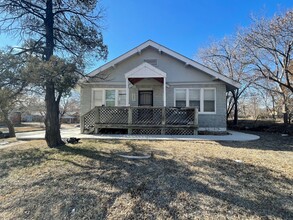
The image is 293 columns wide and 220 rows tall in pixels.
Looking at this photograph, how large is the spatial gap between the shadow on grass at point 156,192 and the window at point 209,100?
24.0ft

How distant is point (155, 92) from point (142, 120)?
99.0 inches

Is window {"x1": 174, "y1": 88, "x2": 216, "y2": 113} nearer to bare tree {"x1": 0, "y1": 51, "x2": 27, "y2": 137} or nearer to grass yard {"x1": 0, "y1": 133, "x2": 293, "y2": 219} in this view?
grass yard {"x1": 0, "y1": 133, "x2": 293, "y2": 219}

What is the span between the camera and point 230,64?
20922mm

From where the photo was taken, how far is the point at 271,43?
13.3 metres

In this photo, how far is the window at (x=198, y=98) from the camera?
41.0ft

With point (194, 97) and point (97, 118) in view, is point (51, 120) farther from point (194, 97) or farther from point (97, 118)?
point (194, 97)

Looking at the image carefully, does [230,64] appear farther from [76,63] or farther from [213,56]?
[76,63]

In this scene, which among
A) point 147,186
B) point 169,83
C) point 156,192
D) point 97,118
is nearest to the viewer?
point 156,192

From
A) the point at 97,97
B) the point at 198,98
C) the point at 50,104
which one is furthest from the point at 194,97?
the point at 50,104

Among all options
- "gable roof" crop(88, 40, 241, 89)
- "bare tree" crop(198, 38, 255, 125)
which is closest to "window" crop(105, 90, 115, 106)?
"gable roof" crop(88, 40, 241, 89)

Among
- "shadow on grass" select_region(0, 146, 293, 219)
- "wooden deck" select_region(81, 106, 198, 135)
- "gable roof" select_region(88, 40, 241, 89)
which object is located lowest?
"shadow on grass" select_region(0, 146, 293, 219)

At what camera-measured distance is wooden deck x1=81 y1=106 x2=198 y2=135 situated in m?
10.7

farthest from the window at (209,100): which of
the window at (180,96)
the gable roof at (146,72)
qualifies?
the gable roof at (146,72)

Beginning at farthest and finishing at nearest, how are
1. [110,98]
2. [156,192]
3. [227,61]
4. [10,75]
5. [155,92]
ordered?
[227,61] < [110,98] < [155,92] < [10,75] < [156,192]
